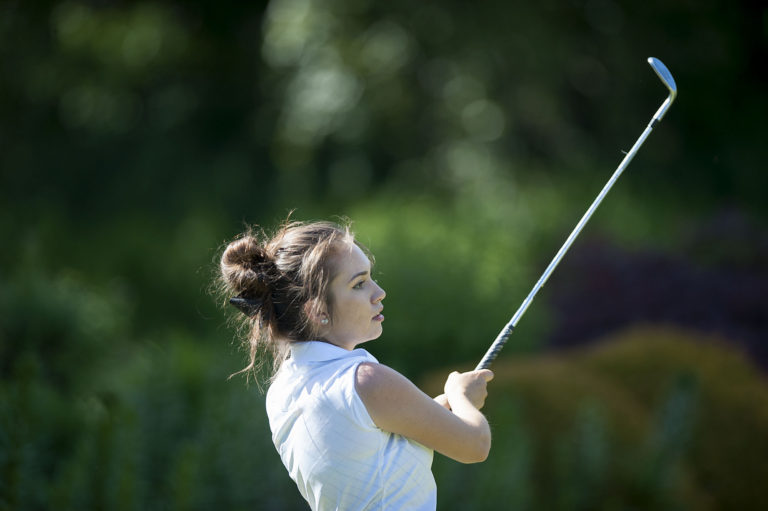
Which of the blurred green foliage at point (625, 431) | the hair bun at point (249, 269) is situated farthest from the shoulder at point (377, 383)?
the blurred green foliage at point (625, 431)

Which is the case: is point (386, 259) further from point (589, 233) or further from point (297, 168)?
point (297, 168)

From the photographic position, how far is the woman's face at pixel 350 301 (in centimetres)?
206

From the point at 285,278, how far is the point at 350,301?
0.47 ft

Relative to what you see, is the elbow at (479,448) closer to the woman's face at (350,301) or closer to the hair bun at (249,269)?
the woman's face at (350,301)

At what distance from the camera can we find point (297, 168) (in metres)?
13.9

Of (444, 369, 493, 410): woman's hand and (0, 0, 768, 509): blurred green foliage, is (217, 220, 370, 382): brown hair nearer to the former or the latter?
(444, 369, 493, 410): woman's hand

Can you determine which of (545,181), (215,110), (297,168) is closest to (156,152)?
(215,110)

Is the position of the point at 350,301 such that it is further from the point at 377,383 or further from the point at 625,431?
the point at 625,431

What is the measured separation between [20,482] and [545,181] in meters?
8.85

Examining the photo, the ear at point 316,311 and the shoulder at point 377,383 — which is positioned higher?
the ear at point 316,311

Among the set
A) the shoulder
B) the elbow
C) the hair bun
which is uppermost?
the hair bun

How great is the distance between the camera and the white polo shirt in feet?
6.32

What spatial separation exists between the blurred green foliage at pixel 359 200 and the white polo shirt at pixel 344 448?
154 cm

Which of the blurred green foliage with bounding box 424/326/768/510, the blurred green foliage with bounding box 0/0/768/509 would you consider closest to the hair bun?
the blurred green foliage with bounding box 0/0/768/509
